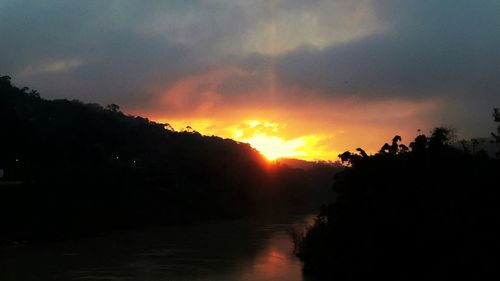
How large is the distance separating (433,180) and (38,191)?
54.5 meters

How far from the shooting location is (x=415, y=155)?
25.5m

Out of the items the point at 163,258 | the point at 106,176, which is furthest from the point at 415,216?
the point at 106,176

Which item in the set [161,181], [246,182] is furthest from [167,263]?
[246,182]

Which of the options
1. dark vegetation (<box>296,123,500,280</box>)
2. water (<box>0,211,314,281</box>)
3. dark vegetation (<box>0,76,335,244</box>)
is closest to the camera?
dark vegetation (<box>296,123,500,280</box>)

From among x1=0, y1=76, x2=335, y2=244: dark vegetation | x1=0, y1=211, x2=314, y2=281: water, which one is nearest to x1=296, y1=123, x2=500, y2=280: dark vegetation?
x1=0, y1=211, x2=314, y2=281: water

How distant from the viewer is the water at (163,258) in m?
33.4

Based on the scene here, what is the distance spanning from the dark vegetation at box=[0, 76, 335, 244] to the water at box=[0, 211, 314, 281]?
889cm

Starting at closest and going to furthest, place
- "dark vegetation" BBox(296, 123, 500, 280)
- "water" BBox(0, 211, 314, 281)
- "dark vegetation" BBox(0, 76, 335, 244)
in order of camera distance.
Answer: "dark vegetation" BBox(296, 123, 500, 280), "water" BBox(0, 211, 314, 281), "dark vegetation" BBox(0, 76, 335, 244)

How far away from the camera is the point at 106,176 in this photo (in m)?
76.6

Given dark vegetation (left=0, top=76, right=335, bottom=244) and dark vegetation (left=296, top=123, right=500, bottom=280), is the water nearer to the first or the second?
dark vegetation (left=296, top=123, right=500, bottom=280)

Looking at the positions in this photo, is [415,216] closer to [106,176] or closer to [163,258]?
[163,258]

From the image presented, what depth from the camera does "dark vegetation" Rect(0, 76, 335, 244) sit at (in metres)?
64.3

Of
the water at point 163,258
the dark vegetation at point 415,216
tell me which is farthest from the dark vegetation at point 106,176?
the dark vegetation at point 415,216

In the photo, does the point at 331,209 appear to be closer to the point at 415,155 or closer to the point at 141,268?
the point at 415,155
